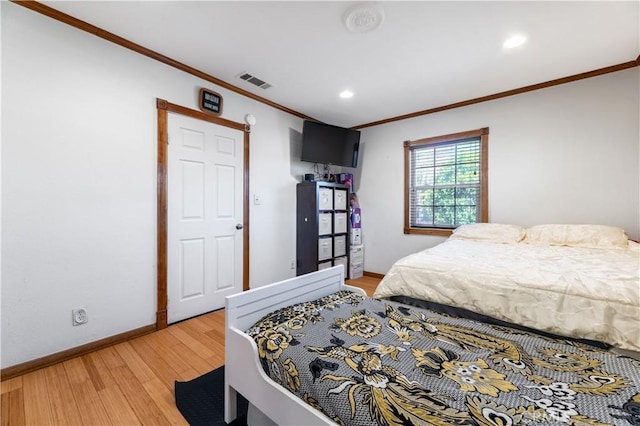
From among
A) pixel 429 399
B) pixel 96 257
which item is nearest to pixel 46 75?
pixel 96 257

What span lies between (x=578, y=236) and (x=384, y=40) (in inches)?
97.6

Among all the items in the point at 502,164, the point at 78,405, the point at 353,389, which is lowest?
the point at 78,405

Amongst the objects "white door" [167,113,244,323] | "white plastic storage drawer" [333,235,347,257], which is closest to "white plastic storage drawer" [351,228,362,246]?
"white plastic storage drawer" [333,235,347,257]

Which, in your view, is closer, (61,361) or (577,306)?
(577,306)

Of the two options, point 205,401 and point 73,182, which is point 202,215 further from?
point 205,401

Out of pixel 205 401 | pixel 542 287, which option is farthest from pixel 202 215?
pixel 542 287

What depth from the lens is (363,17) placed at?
73.3 inches

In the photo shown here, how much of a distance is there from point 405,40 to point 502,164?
199cm

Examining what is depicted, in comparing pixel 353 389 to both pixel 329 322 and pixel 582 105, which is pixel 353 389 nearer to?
pixel 329 322

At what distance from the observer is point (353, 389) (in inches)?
34.1

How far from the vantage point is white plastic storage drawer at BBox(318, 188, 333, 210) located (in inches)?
141

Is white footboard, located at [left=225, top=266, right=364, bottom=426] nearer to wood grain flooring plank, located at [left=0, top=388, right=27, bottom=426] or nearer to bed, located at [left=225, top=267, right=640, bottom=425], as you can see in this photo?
bed, located at [left=225, top=267, right=640, bottom=425]

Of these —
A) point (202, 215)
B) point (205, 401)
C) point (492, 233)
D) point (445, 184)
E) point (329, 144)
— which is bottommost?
point (205, 401)

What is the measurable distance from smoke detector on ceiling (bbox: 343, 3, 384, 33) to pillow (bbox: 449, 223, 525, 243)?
2.26 metres
